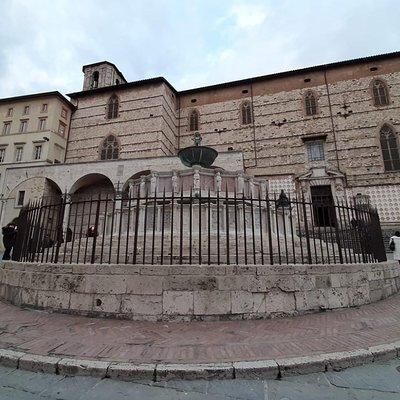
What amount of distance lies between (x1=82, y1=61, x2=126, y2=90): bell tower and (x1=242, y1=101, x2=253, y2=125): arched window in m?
18.5

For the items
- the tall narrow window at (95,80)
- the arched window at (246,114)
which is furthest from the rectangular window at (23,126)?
the arched window at (246,114)

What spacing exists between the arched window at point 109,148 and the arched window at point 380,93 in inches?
991

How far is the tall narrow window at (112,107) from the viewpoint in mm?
31125

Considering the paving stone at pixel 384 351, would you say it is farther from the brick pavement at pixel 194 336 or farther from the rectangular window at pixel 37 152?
the rectangular window at pixel 37 152

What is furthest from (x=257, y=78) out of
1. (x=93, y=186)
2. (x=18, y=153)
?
(x=18, y=153)

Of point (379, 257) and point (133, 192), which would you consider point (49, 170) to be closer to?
point (133, 192)

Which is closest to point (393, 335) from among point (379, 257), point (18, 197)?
point (379, 257)

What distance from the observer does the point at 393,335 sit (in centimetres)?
423

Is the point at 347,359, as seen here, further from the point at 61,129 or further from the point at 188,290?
the point at 61,129

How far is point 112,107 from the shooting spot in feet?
103

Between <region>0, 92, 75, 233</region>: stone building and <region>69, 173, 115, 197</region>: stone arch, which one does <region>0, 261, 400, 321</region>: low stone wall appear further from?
<region>0, 92, 75, 233</region>: stone building

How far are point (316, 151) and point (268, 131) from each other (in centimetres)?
493

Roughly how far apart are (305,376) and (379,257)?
6.59 m

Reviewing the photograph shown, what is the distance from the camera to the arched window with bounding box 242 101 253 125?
95.5 ft
